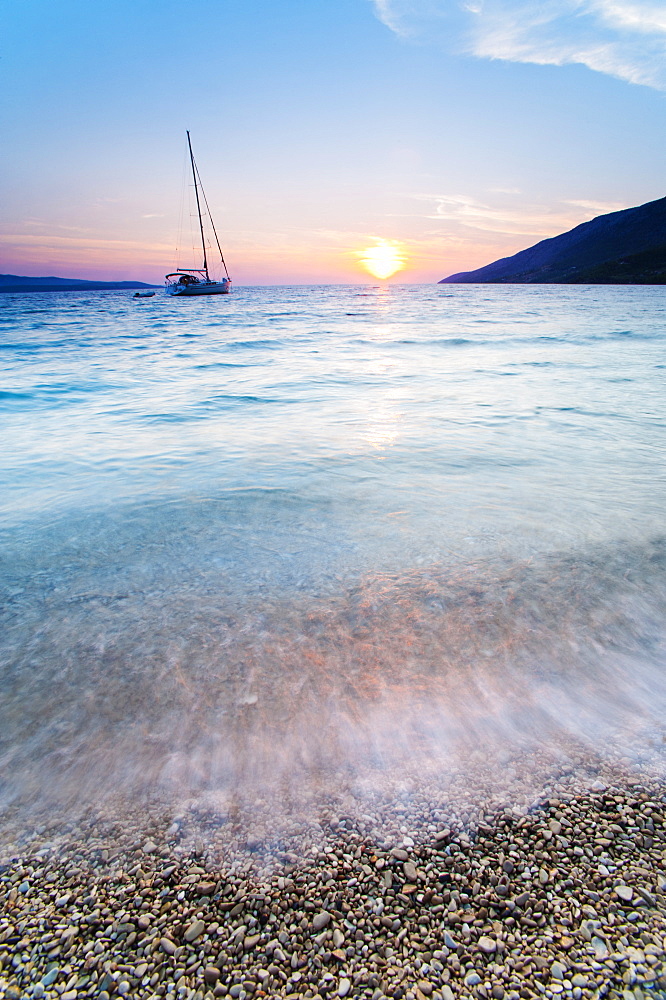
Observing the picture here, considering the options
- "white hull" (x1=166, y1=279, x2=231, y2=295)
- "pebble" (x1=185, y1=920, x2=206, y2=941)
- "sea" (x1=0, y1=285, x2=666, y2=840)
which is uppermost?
"white hull" (x1=166, y1=279, x2=231, y2=295)

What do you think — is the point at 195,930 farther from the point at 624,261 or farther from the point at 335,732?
the point at 624,261

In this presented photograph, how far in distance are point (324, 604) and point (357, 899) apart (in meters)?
2.06

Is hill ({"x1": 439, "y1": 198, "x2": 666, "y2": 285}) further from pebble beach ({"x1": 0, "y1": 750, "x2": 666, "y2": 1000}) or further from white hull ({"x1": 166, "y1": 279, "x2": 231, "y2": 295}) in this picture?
pebble beach ({"x1": 0, "y1": 750, "x2": 666, "y2": 1000})

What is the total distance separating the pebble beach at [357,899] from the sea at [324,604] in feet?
0.58

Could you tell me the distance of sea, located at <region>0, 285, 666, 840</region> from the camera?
8.02ft

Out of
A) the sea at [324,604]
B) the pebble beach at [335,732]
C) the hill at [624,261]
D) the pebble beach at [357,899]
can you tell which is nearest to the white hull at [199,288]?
the sea at [324,604]

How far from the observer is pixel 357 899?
5.72 ft

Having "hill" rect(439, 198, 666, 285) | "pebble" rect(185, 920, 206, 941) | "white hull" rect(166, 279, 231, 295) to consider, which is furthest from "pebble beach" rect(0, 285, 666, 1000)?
"hill" rect(439, 198, 666, 285)

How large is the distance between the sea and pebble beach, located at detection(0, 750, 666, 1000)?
177 mm

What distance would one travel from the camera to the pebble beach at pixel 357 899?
5.01ft

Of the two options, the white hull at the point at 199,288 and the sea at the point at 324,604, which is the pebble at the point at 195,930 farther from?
the white hull at the point at 199,288

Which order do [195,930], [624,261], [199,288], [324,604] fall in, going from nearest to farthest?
[195,930]
[324,604]
[199,288]
[624,261]

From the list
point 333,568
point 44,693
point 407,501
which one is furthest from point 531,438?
point 44,693

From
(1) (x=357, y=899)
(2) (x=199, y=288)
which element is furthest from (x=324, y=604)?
(2) (x=199, y=288)
